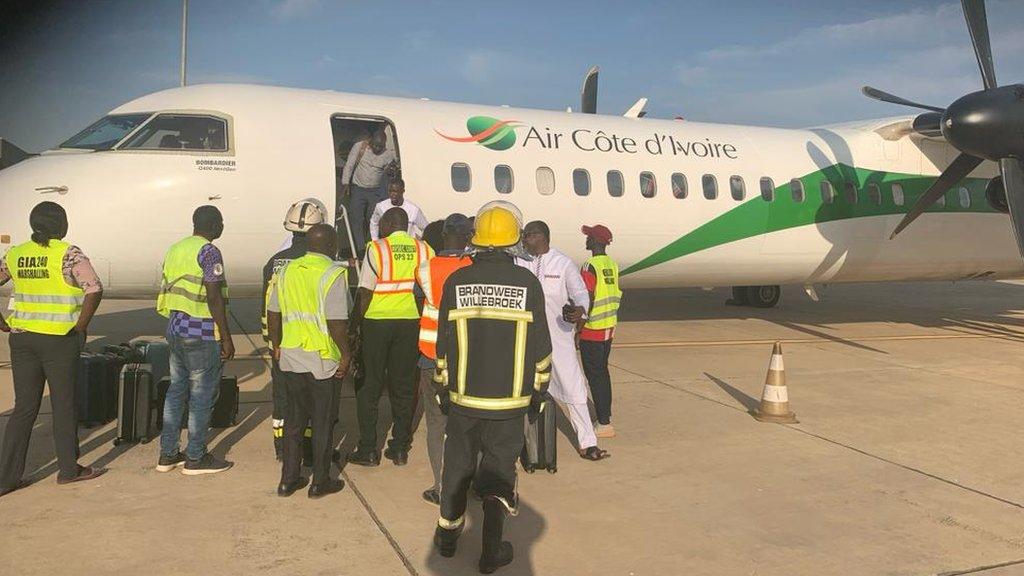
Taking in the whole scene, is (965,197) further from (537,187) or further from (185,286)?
(185,286)

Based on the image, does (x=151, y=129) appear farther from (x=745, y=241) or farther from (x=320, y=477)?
(x=745, y=241)

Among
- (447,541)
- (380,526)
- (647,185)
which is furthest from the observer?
(647,185)

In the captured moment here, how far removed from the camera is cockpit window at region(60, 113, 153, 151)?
9.59 m

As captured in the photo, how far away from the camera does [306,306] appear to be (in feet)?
17.4

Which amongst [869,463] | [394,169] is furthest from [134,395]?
[869,463]

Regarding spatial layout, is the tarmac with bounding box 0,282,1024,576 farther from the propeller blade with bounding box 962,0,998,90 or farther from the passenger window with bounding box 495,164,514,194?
the propeller blade with bounding box 962,0,998,90

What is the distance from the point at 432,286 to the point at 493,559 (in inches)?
77.5

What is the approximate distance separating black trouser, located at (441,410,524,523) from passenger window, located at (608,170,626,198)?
8.52 metres

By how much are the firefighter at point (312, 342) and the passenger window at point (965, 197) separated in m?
13.8

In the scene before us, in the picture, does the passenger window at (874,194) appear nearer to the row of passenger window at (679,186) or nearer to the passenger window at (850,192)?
the row of passenger window at (679,186)

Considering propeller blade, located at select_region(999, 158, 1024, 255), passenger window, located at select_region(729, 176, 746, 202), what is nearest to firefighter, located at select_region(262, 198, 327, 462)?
passenger window, located at select_region(729, 176, 746, 202)

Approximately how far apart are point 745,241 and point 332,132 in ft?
23.8

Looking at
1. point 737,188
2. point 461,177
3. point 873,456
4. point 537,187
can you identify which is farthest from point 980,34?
point 873,456

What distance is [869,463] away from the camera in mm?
6539
